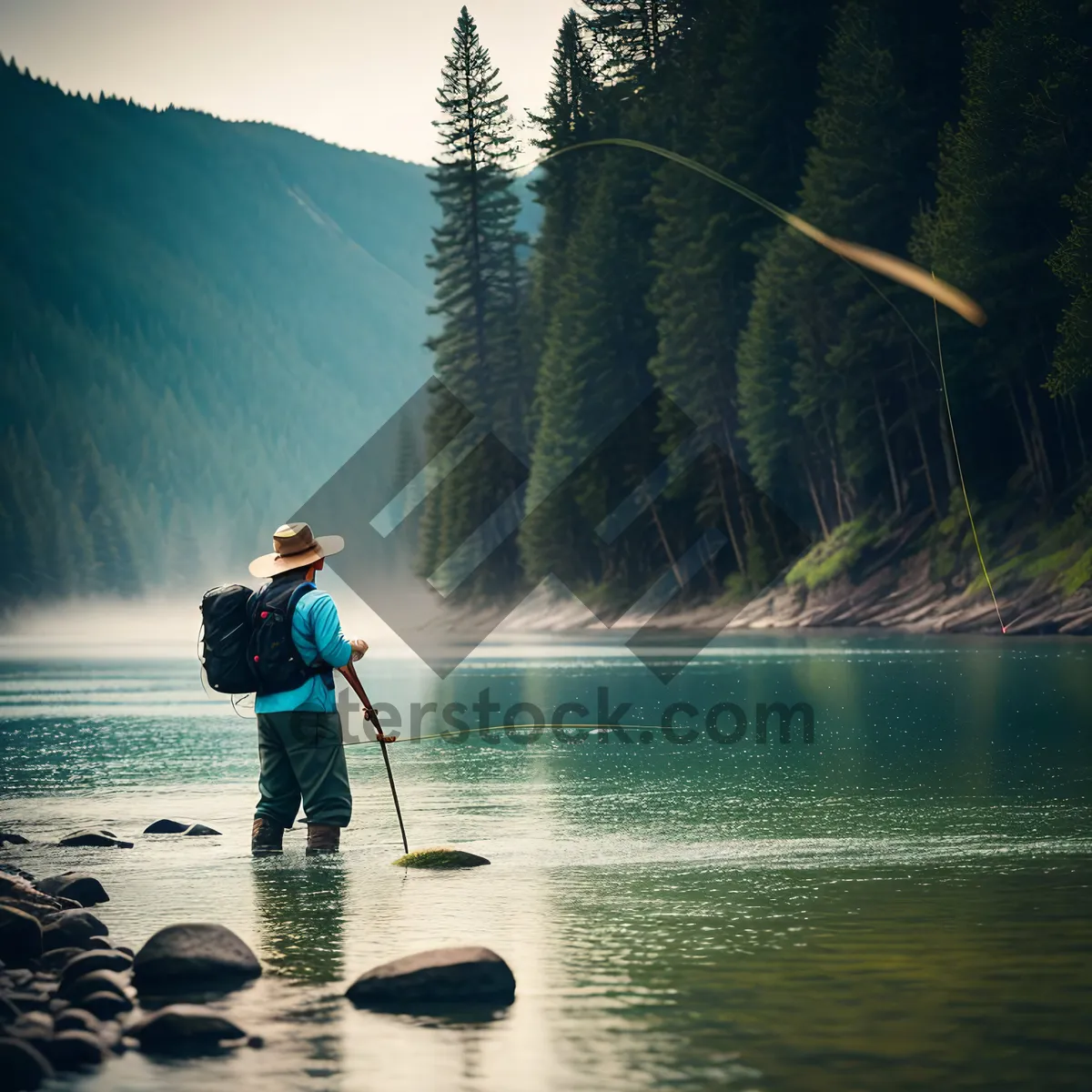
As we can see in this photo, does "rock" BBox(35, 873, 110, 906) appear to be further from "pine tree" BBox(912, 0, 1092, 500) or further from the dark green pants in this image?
"pine tree" BBox(912, 0, 1092, 500)

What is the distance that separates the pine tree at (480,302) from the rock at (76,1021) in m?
82.5

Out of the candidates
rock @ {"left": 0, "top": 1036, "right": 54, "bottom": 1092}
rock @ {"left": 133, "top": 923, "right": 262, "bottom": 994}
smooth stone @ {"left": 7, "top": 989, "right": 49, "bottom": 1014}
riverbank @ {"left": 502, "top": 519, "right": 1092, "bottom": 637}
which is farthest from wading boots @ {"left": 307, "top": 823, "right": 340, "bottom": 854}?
riverbank @ {"left": 502, "top": 519, "right": 1092, "bottom": 637}

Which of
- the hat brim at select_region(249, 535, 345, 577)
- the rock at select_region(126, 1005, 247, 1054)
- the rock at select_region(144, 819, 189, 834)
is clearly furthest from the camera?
the rock at select_region(144, 819, 189, 834)

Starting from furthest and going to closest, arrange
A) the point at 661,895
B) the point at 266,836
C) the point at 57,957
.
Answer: the point at 266,836
the point at 661,895
the point at 57,957

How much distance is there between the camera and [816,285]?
55688mm

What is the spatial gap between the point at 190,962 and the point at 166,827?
548cm

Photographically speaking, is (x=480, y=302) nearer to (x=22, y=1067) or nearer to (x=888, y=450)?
(x=888, y=450)

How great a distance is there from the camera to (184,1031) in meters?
6.61

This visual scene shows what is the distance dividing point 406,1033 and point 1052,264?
3324cm

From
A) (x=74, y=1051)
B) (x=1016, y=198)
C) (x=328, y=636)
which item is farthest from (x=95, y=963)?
(x=1016, y=198)

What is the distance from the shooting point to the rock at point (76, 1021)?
21.8 ft

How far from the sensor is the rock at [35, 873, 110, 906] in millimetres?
9609

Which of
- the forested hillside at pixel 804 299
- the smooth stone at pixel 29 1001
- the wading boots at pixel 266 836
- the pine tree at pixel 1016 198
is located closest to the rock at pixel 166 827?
the wading boots at pixel 266 836

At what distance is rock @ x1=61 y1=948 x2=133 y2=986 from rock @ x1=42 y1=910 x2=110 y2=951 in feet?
1.53
